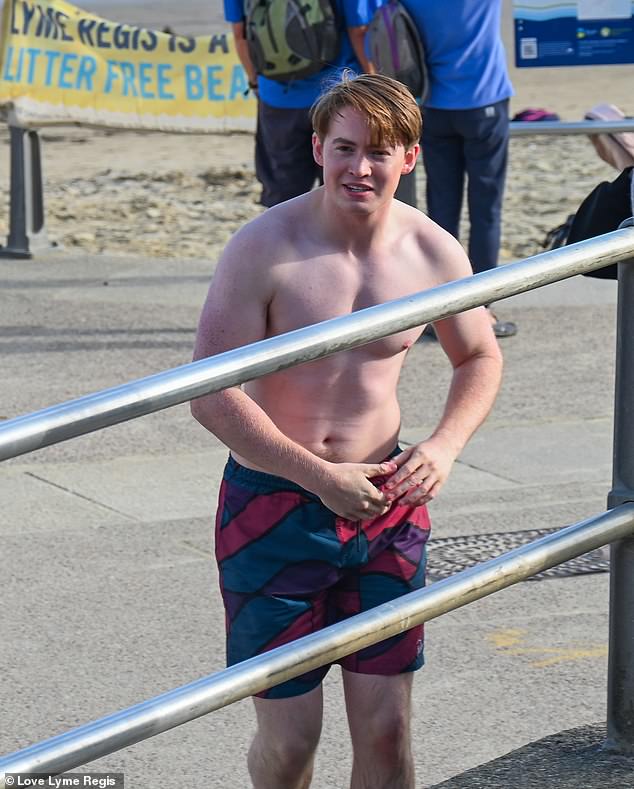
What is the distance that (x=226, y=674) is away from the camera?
2.44 m

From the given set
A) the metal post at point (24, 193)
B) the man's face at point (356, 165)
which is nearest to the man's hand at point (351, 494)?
the man's face at point (356, 165)

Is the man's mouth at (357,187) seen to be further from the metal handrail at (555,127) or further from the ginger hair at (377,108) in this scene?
the metal handrail at (555,127)

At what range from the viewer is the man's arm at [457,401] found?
2.98 m

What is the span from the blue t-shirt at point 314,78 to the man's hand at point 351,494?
4.69 metres

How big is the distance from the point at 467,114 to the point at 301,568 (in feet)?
16.5

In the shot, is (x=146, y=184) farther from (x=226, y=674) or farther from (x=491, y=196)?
(x=226, y=674)

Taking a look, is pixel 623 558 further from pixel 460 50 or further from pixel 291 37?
pixel 460 50

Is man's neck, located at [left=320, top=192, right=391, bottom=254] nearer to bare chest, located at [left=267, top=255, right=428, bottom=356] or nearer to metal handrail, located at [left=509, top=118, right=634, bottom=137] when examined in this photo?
bare chest, located at [left=267, top=255, right=428, bottom=356]

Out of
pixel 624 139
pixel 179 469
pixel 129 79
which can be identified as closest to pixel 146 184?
pixel 129 79

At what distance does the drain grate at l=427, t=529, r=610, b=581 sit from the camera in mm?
5023

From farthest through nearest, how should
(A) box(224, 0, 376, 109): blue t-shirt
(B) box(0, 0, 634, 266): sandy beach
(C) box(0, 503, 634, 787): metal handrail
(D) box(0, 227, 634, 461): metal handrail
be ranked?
(B) box(0, 0, 634, 266): sandy beach < (A) box(224, 0, 376, 109): blue t-shirt < (C) box(0, 503, 634, 787): metal handrail < (D) box(0, 227, 634, 461): metal handrail

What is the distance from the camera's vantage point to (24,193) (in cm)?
1038

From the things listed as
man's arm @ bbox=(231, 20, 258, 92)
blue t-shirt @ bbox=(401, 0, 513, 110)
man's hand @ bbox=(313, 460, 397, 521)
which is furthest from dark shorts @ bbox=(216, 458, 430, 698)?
man's arm @ bbox=(231, 20, 258, 92)

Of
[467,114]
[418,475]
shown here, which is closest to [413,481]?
[418,475]
